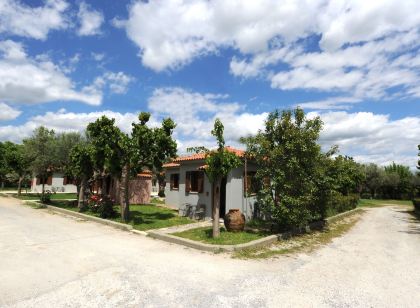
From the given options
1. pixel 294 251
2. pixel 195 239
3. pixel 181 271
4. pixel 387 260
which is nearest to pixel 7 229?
pixel 195 239

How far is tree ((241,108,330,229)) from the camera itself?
1202 centimetres

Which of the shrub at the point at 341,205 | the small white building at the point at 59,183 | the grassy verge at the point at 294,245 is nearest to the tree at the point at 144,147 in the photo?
the grassy verge at the point at 294,245

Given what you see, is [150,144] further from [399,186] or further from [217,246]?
[399,186]

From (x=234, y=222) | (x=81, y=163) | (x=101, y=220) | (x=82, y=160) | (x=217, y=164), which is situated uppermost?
(x=82, y=160)

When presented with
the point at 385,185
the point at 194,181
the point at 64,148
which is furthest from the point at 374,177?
the point at 64,148

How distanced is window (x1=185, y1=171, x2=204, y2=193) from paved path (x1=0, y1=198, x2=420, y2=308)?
5893 millimetres

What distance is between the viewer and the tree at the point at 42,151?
2347cm

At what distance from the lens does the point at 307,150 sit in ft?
40.4

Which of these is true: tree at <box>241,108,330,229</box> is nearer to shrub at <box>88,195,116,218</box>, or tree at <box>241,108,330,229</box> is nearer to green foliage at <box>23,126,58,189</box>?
shrub at <box>88,195,116,218</box>

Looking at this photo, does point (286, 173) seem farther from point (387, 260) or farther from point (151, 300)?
point (151, 300)

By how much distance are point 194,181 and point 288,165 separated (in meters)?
6.41

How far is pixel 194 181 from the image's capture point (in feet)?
55.4

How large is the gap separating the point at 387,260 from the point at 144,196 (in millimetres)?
19688

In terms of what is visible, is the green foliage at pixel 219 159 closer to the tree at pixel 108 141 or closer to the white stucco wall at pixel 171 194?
the tree at pixel 108 141
